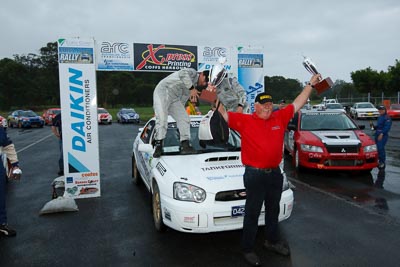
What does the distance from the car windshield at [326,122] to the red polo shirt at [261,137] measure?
5.39 meters

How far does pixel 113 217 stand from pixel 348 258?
10.7 feet

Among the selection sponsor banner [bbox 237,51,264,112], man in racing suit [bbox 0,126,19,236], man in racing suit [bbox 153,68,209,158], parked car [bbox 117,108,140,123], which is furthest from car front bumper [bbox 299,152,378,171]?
parked car [bbox 117,108,140,123]

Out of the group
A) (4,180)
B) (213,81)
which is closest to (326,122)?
(213,81)

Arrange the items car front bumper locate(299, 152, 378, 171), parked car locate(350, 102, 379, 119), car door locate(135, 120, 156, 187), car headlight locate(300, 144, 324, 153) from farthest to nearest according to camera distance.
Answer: parked car locate(350, 102, 379, 119) < car headlight locate(300, 144, 324, 153) < car front bumper locate(299, 152, 378, 171) < car door locate(135, 120, 156, 187)

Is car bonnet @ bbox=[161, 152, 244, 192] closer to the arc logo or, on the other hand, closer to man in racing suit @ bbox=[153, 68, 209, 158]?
man in racing suit @ bbox=[153, 68, 209, 158]

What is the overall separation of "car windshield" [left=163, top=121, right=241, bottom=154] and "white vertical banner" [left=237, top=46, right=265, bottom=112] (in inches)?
95.8

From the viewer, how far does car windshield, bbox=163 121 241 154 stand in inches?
193

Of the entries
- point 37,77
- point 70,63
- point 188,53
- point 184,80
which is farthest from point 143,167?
point 37,77

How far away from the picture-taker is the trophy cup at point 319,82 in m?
3.65

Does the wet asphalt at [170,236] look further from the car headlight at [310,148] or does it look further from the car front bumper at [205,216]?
the car headlight at [310,148]

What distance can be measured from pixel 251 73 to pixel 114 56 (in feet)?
10.00

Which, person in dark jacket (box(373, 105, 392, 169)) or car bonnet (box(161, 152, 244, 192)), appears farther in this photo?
person in dark jacket (box(373, 105, 392, 169))

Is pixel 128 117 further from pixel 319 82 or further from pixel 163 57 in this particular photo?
pixel 319 82

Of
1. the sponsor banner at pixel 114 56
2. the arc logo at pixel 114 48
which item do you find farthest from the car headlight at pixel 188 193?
the arc logo at pixel 114 48
